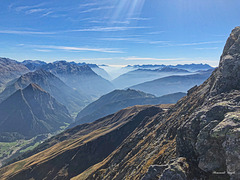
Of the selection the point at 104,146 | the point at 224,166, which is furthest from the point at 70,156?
the point at 224,166

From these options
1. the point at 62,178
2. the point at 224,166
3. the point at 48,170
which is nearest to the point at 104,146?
the point at 62,178

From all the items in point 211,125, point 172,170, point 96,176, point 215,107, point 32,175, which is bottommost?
point 32,175

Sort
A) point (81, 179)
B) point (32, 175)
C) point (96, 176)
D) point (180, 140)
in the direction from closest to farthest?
point (180, 140)
point (96, 176)
point (81, 179)
point (32, 175)

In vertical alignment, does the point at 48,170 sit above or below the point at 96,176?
below

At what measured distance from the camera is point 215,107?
38.8 meters

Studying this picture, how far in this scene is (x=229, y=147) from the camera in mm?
29062

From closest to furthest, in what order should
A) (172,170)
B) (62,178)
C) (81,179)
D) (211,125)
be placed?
(172,170) < (211,125) < (81,179) < (62,178)

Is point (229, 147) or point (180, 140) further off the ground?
point (229, 147)

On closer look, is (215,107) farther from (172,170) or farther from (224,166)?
(172,170)

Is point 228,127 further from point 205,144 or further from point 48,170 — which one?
point 48,170

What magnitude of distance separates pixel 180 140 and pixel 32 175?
17266 cm

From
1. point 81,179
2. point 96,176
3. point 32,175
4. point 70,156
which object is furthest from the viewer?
point 70,156

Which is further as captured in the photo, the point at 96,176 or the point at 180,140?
the point at 96,176

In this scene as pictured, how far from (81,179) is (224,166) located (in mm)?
110849
